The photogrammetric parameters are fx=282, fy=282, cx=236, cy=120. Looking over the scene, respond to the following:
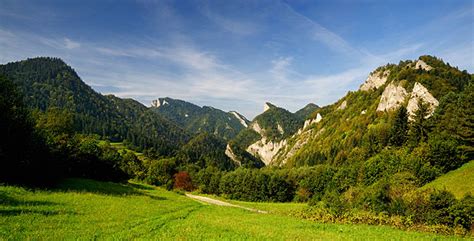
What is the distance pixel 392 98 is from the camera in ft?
604

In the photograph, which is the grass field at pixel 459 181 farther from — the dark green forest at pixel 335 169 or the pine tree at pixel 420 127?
the pine tree at pixel 420 127

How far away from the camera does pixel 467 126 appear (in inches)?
2422

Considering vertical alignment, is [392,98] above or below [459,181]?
above

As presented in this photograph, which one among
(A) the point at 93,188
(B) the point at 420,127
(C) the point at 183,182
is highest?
(B) the point at 420,127

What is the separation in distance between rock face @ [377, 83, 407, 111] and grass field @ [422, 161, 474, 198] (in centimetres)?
12949

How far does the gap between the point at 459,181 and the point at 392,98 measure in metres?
150

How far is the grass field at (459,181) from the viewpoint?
4494 centimetres

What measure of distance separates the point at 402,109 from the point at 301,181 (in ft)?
149

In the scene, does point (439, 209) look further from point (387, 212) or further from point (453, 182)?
point (453, 182)

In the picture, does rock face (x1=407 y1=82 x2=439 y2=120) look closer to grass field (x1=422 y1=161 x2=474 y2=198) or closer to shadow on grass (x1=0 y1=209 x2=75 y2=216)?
grass field (x1=422 y1=161 x2=474 y2=198)

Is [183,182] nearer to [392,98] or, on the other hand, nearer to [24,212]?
[24,212]

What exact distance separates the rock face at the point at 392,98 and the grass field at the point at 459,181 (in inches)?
5098

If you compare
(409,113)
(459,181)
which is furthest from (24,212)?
(409,113)

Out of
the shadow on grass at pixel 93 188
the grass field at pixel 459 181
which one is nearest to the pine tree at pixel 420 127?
the grass field at pixel 459 181
